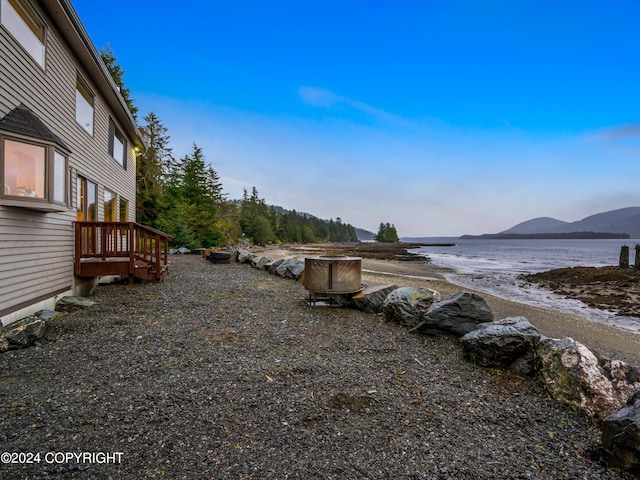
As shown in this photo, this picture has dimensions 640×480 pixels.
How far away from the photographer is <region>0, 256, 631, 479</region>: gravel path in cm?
220

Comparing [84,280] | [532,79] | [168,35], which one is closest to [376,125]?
[532,79]

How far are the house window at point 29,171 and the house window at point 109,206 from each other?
16.1 feet

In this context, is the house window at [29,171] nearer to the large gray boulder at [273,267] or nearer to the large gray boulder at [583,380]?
the large gray boulder at [273,267]

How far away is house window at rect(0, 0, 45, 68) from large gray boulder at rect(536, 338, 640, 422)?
9.32m

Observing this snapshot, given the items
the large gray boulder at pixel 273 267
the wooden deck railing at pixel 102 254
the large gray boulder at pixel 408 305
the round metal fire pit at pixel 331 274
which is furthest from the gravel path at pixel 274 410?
the large gray boulder at pixel 273 267

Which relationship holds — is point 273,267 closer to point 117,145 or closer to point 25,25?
point 117,145

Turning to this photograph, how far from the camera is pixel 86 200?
8375 mm

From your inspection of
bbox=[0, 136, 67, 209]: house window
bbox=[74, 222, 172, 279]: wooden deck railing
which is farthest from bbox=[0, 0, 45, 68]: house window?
bbox=[74, 222, 172, 279]: wooden deck railing

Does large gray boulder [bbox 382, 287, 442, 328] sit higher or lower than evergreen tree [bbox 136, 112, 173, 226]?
lower

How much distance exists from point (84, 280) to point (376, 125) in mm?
24417

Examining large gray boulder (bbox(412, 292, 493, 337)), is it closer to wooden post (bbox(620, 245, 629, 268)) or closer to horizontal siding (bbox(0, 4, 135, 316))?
horizontal siding (bbox(0, 4, 135, 316))

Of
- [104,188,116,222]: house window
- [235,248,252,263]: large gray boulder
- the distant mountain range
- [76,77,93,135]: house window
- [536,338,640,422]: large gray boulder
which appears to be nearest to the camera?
[536,338,640,422]: large gray boulder

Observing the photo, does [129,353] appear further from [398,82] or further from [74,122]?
[398,82]

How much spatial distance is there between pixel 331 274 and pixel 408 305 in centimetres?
188
